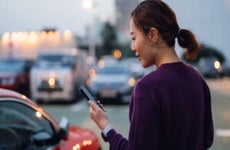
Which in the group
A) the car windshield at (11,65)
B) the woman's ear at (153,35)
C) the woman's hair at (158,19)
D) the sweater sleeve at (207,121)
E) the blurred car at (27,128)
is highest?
the woman's hair at (158,19)

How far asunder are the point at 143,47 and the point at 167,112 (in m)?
0.29

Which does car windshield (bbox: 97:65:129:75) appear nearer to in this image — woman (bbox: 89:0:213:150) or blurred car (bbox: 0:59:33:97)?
blurred car (bbox: 0:59:33:97)

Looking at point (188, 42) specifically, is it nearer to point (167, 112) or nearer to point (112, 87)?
point (167, 112)

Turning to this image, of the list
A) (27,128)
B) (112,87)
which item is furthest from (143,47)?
(112,87)

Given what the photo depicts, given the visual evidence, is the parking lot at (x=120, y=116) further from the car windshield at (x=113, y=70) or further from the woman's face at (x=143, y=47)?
the woman's face at (x=143, y=47)

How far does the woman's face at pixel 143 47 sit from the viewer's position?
7.20 feet

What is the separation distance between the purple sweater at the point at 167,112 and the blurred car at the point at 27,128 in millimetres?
1408

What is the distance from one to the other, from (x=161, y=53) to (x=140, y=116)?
301mm

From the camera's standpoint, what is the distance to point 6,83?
16.6 m

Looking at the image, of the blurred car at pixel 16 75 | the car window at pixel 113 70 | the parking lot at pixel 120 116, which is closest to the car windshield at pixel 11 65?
the blurred car at pixel 16 75

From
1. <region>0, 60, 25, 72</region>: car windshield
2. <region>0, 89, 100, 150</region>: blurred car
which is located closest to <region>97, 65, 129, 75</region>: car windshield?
<region>0, 60, 25, 72</region>: car windshield

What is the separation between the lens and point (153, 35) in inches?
85.7

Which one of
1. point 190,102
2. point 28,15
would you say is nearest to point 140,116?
point 190,102

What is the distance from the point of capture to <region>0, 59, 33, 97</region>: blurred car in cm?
1667
